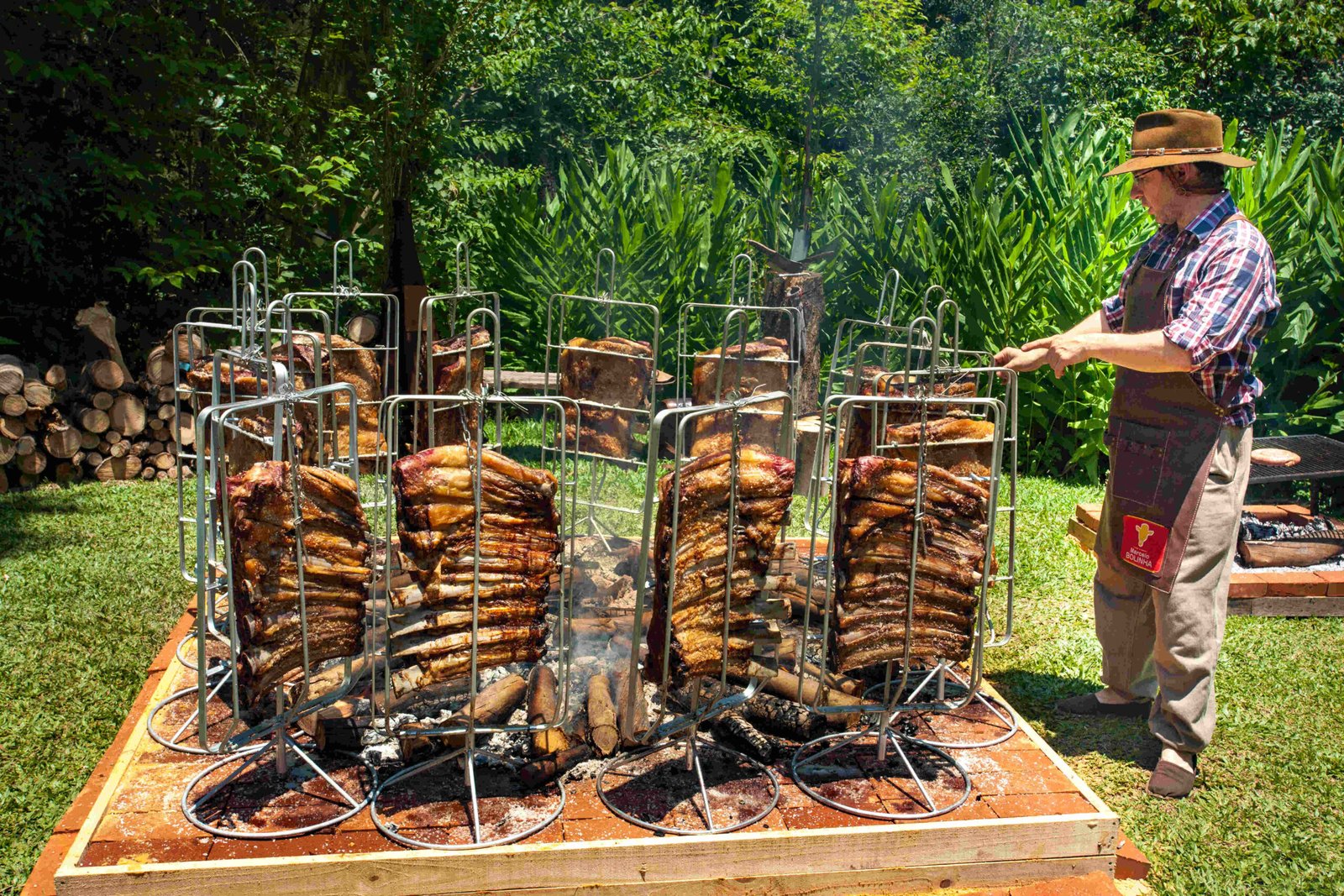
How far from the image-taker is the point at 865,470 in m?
3.63

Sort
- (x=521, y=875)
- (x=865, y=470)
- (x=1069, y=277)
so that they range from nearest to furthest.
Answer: (x=521, y=875), (x=865, y=470), (x=1069, y=277)

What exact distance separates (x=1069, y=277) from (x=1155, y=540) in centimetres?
494

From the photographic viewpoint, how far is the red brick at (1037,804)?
3.72 metres

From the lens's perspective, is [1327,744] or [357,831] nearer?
[357,831]

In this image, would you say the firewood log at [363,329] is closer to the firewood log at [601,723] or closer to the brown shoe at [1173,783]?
the firewood log at [601,723]

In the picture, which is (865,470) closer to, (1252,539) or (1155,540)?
(1155,540)

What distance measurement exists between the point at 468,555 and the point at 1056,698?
3134mm

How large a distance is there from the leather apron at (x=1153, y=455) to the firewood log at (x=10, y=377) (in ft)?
24.7

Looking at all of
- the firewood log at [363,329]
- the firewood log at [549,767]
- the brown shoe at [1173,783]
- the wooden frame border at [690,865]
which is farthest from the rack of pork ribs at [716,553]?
the firewood log at [363,329]

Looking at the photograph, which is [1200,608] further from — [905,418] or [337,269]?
[337,269]

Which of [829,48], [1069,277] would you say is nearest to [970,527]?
[1069,277]

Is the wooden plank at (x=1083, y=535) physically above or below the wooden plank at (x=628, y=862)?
above

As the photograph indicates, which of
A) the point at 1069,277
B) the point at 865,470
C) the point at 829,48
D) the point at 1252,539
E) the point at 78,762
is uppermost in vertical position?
the point at 829,48

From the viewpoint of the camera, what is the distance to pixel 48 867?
3418mm
